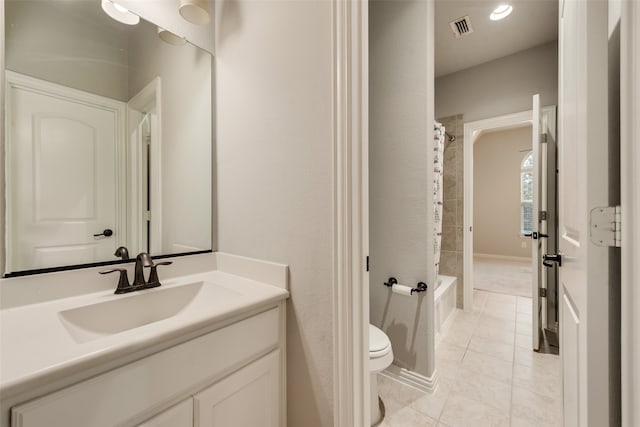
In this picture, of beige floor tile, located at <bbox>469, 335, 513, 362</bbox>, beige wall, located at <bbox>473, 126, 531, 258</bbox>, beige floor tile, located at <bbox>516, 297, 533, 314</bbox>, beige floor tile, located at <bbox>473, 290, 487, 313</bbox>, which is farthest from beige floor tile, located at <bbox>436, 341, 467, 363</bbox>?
beige wall, located at <bbox>473, 126, 531, 258</bbox>

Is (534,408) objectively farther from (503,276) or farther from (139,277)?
(503,276)

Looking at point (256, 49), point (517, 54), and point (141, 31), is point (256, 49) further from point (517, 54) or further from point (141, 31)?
point (517, 54)

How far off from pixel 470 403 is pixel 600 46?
1765mm

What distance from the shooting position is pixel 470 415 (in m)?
1.44

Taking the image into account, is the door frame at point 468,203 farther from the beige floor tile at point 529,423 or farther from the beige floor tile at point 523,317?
the beige floor tile at point 529,423

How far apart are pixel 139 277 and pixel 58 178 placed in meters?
0.46

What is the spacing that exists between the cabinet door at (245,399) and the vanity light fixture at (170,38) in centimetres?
146

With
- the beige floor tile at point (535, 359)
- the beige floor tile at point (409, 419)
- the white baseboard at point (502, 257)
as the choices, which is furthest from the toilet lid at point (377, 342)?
the white baseboard at point (502, 257)

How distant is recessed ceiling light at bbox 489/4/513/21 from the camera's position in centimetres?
212

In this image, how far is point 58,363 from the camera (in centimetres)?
55

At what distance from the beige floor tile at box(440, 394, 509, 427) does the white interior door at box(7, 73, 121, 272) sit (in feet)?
6.09

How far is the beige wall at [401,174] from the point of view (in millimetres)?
1623

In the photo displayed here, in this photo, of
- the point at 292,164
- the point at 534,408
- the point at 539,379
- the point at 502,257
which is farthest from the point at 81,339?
the point at 502,257

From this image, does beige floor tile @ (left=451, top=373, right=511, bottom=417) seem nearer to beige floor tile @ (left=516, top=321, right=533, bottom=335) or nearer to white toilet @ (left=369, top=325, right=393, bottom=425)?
white toilet @ (left=369, top=325, right=393, bottom=425)
